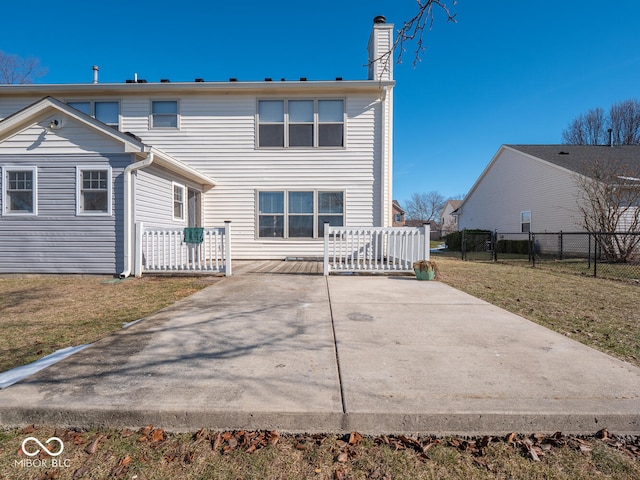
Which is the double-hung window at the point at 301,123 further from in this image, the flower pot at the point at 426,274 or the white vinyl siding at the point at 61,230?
the flower pot at the point at 426,274

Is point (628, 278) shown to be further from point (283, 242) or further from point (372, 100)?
point (283, 242)

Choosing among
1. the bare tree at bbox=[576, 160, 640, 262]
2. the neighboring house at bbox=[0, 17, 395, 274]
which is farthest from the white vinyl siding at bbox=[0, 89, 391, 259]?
the bare tree at bbox=[576, 160, 640, 262]

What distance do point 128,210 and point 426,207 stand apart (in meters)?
60.1

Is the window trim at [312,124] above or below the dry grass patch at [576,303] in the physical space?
above

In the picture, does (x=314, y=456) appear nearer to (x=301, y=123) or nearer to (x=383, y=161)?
(x=383, y=161)

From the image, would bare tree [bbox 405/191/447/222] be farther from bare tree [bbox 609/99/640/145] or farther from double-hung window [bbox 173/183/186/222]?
double-hung window [bbox 173/183/186/222]

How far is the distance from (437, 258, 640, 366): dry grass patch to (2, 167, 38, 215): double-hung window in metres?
9.94

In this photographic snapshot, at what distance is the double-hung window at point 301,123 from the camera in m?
10.1

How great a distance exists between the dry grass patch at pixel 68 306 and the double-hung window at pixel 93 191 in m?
1.61

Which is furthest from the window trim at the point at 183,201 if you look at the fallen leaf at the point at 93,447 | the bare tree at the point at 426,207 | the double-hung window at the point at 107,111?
the bare tree at the point at 426,207

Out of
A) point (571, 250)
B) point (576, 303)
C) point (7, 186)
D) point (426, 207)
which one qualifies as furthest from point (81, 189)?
point (426, 207)

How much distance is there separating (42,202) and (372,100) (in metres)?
9.43

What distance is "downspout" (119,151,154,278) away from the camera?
715 centimetres

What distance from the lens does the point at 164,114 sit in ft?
33.7
